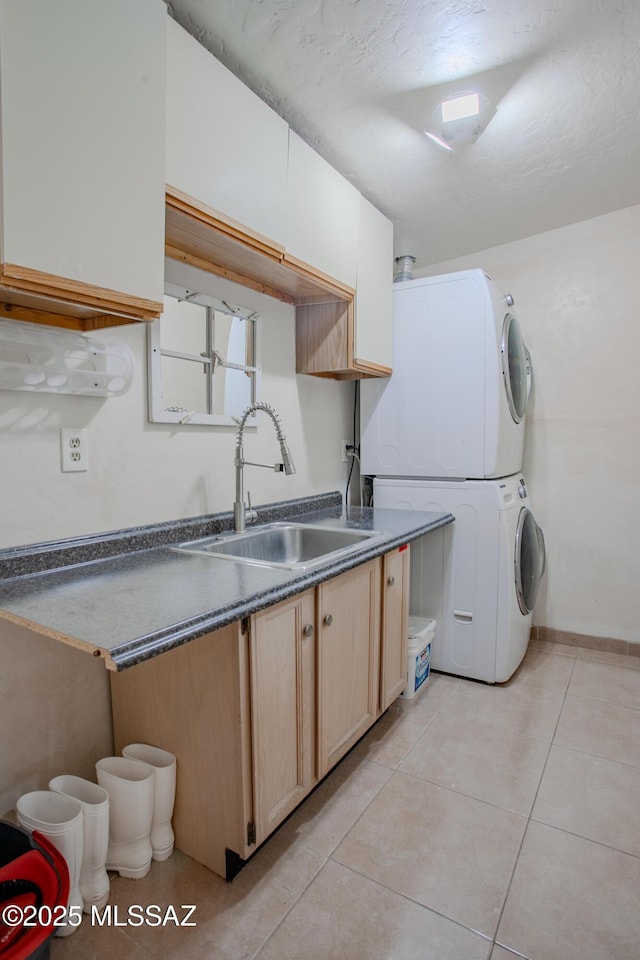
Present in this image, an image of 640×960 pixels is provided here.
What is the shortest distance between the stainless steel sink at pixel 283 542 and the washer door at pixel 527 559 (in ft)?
2.89

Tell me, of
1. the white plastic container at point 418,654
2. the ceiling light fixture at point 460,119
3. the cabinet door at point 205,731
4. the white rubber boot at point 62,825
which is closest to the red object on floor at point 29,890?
the white rubber boot at point 62,825

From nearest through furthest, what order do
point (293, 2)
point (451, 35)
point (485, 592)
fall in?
1. point (293, 2)
2. point (451, 35)
3. point (485, 592)

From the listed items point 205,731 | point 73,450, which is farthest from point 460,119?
point 205,731

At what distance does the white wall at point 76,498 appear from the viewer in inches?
51.0

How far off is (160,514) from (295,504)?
2.49 ft

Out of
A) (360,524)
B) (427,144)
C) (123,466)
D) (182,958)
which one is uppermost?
(427,144)

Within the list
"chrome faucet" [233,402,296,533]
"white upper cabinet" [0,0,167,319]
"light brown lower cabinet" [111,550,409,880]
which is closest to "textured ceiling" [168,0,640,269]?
"white upper cabinet" [0,0,167,319]

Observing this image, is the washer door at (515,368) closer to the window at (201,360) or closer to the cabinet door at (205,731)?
the window at (201,360)

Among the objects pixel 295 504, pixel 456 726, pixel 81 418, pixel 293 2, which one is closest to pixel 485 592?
pixel 456 726

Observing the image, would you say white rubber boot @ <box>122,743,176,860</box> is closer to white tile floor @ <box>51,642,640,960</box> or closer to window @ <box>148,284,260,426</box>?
white tile floor @ <box>51,642,640,960</box>

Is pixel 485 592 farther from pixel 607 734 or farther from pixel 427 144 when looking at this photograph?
pixel 427 144

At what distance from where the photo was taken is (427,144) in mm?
1957

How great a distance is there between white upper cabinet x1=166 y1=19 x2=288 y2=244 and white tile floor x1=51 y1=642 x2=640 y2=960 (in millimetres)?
1818

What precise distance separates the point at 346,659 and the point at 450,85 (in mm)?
1923
